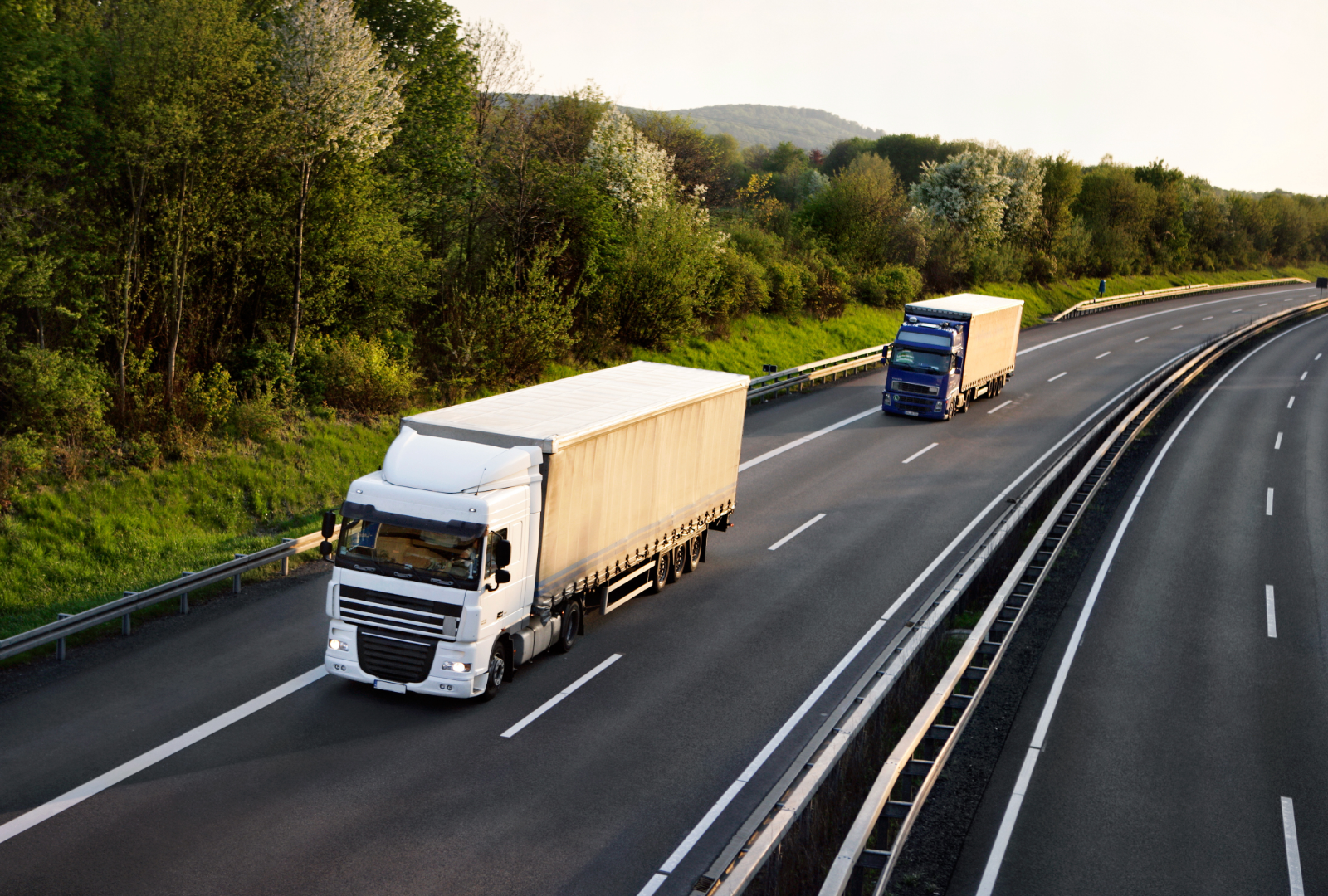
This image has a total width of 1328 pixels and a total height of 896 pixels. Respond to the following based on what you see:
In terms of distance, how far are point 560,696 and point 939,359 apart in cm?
2303

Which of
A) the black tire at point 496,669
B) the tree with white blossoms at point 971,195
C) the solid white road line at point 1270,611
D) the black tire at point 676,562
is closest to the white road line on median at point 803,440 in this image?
the black tire at point 676,562

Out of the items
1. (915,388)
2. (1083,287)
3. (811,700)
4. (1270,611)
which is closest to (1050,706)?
(811,700)

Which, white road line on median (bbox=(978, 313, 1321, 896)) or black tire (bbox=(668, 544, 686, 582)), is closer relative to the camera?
white road line on median (bbox=(978, 313, 1321, 896))

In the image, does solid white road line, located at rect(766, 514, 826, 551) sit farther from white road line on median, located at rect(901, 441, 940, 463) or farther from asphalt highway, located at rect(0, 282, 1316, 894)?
white road line on median, located at rect(901, 441, 940, 463)

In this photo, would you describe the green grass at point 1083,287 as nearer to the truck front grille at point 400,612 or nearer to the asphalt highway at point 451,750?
the asphalt highway at point 451,750

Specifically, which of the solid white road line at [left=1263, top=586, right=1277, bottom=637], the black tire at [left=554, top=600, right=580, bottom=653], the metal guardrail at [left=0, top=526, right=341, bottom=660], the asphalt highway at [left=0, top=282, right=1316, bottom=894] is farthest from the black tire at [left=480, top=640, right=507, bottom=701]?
the solid white road line at [left=1263, top=586, right=1277, bottom=637]

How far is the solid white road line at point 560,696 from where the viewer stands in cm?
1324

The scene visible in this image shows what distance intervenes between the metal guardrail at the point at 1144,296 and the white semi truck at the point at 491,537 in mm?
53019

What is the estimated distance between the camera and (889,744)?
1310cm

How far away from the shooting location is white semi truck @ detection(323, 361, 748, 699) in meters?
13.3

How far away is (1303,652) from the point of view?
56.4 feet

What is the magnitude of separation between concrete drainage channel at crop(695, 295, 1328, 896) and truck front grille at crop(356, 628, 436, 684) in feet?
15.6

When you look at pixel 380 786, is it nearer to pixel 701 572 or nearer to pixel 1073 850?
pixel 1073 850

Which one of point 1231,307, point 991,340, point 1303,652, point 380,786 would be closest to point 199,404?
point 380,786
